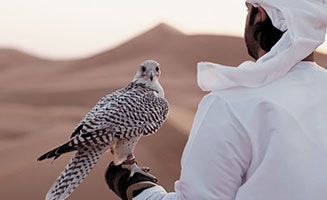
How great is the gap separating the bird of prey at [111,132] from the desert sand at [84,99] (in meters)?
2.97

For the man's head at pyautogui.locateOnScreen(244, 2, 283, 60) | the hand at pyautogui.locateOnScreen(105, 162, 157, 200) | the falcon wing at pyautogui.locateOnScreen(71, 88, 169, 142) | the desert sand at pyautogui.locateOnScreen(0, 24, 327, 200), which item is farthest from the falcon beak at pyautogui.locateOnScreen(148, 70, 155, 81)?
the desert sand at pyautogui.locateOnScreen(0, 24, 327, 200)

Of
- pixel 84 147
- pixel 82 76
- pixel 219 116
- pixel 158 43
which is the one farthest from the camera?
pixel 158 43

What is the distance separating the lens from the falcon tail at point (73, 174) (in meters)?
2.82

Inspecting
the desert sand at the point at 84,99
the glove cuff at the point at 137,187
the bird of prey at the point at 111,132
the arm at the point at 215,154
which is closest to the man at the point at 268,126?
the arm at the point at 215,154

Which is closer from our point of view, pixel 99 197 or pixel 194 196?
pixel 194 196

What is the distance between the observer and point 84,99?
12.2 metres

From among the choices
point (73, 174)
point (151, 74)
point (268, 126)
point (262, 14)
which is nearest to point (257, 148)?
point (268, 126)

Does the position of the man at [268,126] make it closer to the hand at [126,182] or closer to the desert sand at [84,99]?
the hand at [126,182]

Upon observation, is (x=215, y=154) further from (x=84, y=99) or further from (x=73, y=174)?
(x=84, y=99)

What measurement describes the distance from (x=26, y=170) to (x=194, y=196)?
5759mm

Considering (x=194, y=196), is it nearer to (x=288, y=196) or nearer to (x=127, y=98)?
(x=288, y=196)

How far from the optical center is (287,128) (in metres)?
1.42

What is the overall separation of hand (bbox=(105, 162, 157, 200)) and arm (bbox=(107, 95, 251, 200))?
564 millimetres

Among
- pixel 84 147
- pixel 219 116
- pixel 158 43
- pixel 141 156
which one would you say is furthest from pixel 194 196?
pixel 158 43
